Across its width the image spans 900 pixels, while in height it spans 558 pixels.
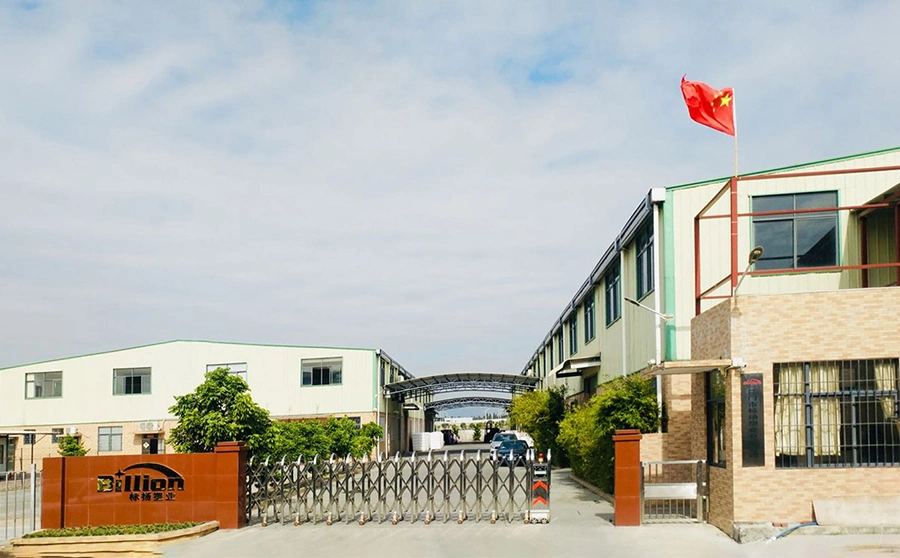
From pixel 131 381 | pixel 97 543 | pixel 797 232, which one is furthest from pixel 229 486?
pixel 131 381

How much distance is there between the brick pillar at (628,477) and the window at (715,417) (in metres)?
1.24

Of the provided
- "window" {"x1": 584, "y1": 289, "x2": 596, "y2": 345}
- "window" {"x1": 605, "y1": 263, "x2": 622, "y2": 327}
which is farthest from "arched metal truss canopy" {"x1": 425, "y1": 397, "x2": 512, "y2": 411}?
"window" {"x1": 605, "y1": 263, "x2": 622, "y2": 327}

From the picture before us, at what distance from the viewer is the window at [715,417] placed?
14.6 m

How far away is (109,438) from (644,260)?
1273 inches

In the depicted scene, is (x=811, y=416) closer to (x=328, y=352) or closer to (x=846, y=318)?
(x=846, y=318)

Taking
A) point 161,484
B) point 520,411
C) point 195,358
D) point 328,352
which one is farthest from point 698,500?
point 195,358

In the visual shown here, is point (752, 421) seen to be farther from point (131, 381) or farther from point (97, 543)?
point (131, 381)

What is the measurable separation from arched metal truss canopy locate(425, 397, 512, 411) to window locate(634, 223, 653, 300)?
162 ft

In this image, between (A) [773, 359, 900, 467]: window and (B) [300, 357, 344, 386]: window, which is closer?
(A) [773, 359, 900, 467]: window

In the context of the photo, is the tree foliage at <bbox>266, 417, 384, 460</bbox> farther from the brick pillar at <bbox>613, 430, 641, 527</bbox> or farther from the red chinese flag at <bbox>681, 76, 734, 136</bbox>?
the red chinese flag at <bbox>681, 76, 734, 136</bbox>

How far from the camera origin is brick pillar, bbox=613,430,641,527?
1516 cm

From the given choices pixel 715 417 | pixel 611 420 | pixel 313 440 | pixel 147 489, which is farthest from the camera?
pixel 313 440

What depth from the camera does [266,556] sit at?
13789mm

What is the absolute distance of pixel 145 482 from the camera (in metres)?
16.8
